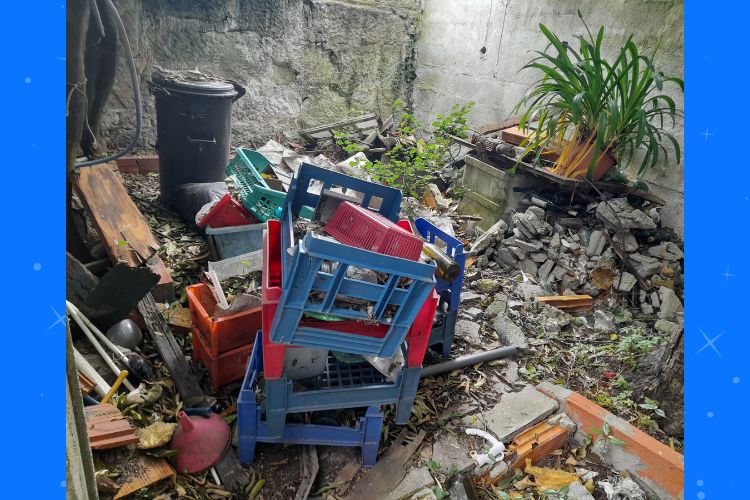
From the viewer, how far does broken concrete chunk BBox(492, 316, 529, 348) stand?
9.96 feet

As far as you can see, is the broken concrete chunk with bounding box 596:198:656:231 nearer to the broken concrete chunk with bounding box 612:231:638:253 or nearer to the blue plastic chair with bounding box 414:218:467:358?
the broken concrete chunk with bounding box 612:231:638:253

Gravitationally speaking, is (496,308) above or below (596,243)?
below

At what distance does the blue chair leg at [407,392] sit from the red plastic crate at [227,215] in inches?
68.7

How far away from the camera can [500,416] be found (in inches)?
96.0

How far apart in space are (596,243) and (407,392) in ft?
8.44

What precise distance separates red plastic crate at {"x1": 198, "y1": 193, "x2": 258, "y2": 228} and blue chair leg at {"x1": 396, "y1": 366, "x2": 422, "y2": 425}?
1.74 meters

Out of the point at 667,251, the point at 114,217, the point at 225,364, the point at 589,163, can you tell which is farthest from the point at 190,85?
the point at 667,251

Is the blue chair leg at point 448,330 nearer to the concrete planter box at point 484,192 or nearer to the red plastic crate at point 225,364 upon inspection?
the red plastic crate at point 225,364

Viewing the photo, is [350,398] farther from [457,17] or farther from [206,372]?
[457,17]

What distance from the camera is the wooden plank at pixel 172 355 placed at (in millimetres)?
2289

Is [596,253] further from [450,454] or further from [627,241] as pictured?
[450,454]

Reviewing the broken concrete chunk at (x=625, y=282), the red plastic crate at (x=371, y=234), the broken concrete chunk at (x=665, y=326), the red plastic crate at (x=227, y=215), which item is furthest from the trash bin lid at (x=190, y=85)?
the broken concrete chunk at (x=665, y=326)

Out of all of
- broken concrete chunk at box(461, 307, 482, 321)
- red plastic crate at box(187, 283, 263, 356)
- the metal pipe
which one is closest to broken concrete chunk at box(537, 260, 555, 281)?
broken concrete chunk at box(461, 307, 482, 321)

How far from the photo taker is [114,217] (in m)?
A: 3.16
